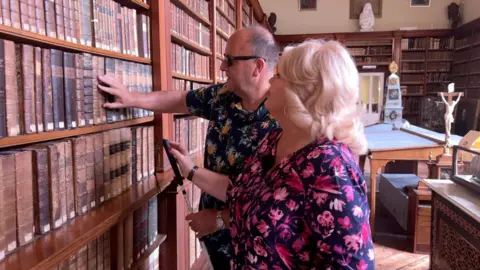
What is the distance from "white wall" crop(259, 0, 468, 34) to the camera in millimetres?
8617

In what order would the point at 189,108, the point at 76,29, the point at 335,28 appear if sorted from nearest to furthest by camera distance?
1. the point at 76,29
2. the point at 189,108
3. the point at 335,28

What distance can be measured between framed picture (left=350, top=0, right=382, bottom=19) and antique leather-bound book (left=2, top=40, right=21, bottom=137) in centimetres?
874

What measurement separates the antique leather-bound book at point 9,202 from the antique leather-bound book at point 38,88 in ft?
0.47

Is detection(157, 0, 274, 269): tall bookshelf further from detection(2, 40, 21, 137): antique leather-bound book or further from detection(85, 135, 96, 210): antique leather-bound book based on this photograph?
detection(2, 40, 21, 137): antique leather-bound book

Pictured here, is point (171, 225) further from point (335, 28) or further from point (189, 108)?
point (335, 28)

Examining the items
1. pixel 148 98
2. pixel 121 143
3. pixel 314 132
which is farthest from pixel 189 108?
pixel 314 132

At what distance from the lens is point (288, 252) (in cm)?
95

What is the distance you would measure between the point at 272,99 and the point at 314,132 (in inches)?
6.1

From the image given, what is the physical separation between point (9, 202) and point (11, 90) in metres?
0.28

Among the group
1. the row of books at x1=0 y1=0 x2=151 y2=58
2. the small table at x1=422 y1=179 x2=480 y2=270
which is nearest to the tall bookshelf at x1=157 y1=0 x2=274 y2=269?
the row of books at x1=0 y1=0 x2=151 y2=58

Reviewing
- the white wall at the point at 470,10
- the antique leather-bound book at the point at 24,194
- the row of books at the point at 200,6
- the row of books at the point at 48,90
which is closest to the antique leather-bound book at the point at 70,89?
the row of books at the point at 48,90

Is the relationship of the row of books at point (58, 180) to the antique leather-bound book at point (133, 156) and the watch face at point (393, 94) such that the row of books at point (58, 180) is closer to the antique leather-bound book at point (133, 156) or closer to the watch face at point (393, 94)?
the antique leather-bound book at point (133, 156)

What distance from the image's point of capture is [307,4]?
8.92 metres

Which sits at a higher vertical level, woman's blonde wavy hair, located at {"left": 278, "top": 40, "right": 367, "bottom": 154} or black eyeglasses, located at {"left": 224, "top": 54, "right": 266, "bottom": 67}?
black eyeglasses, located at {"left": 224, "top": 54, "right": 266, "bottom": 67}
